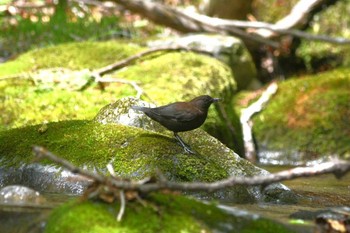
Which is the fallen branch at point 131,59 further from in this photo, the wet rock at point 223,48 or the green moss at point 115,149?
the green moss at point 115,149

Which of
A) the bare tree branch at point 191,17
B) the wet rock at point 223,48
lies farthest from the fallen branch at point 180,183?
the bare tree branch at point 191,17

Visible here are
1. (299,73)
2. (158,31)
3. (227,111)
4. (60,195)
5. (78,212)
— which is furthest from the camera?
(158,31)

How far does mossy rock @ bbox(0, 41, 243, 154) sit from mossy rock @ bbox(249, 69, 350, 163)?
2.11ft

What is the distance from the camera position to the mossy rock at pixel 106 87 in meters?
6.04

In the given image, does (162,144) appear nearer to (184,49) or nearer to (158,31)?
(184,49)

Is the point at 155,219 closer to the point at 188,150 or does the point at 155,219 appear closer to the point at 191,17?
the point at 188,150

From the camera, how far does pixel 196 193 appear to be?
13.0ft

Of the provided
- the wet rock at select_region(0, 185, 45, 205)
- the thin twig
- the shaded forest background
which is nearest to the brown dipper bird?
the wet rock at select_region(0, 185, 45, 205)

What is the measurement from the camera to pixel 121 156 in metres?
4.07

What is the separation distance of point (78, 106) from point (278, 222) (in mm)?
3803

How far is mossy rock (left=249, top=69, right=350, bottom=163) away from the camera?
24.0 feet

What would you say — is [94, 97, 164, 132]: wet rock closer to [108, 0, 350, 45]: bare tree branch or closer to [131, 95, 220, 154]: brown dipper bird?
[131, 95, 220, 154]: brown dipper bird

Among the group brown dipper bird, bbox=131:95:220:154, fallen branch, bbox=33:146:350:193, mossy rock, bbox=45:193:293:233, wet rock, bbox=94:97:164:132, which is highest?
fallen branch, bbox=33:146:350:193

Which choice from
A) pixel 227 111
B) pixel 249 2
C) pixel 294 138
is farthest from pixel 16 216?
pixel 249 2
